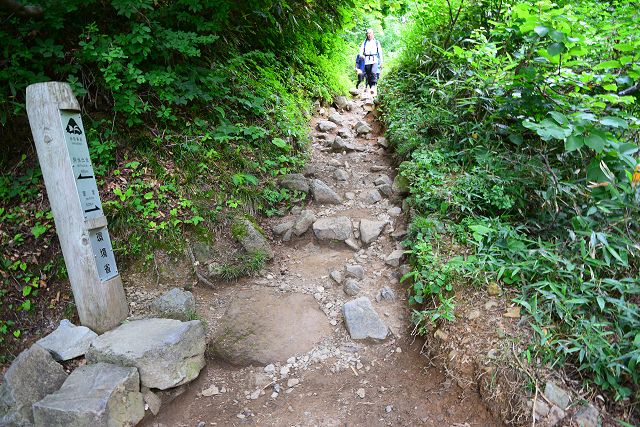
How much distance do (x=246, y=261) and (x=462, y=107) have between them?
11.6 ft

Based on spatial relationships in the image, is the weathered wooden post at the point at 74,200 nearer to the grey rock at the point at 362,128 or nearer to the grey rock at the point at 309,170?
the grey rock at the point at 309,170

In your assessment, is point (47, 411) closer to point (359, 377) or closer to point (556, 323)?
point (359, 377)

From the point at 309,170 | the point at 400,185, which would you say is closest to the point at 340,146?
the point at 309,170

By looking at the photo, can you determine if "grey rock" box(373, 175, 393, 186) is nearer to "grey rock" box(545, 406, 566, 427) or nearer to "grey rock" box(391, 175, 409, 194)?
"grey rock" box(391, 175, 409, 194)

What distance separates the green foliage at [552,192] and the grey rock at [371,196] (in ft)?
1.94

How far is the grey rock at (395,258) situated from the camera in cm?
412

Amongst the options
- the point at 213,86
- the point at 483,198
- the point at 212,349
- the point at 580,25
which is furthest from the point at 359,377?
the point at 213,86

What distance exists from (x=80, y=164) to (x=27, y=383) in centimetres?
184

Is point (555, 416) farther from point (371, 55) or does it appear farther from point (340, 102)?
point (371, 55)

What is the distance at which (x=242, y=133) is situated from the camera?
536 cm

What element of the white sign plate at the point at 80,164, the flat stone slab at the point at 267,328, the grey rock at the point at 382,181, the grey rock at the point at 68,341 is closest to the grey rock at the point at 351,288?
the flat stone slab at the point at 267,328

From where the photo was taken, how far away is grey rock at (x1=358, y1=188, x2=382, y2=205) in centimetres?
536

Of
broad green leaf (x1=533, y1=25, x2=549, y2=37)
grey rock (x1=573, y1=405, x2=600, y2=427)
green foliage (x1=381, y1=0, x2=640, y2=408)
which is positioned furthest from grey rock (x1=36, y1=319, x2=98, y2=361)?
broad green leaf (x1=533, y1=25, x2=549, y2=37)

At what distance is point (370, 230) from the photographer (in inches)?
182
